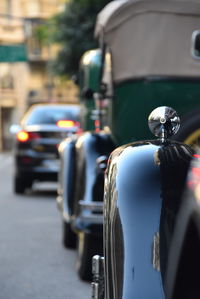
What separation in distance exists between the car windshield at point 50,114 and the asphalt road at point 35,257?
1880 mm

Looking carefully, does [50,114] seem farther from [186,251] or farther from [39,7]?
[39,7]

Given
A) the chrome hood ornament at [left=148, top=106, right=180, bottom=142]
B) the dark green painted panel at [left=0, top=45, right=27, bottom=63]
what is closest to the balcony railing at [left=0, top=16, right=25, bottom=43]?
the dark green painted panel at [left=0, top=45, right=27, bottom=63]

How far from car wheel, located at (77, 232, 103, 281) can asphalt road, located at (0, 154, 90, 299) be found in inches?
3.6

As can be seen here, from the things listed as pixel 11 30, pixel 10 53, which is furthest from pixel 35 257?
pixel 11 30

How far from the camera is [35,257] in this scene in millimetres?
7219

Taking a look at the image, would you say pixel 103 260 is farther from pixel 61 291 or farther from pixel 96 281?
pixel 61 291

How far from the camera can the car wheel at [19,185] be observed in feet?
43.9

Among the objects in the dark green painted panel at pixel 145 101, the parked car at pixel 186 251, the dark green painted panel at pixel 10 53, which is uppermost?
the dark green painted panel at pixel 10 53

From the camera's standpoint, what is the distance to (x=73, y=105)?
45.7ft

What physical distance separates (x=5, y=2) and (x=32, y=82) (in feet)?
17.7

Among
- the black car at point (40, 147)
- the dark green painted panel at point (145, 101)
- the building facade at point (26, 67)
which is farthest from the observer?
the building facade at point (26, 67)

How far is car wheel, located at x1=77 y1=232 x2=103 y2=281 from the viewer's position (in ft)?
18.8

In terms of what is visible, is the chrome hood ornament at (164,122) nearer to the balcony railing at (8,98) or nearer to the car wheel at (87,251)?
the car wheel at (87,251)

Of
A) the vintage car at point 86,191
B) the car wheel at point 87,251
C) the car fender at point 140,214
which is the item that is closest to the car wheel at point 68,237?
the vintage car at point 86,191
